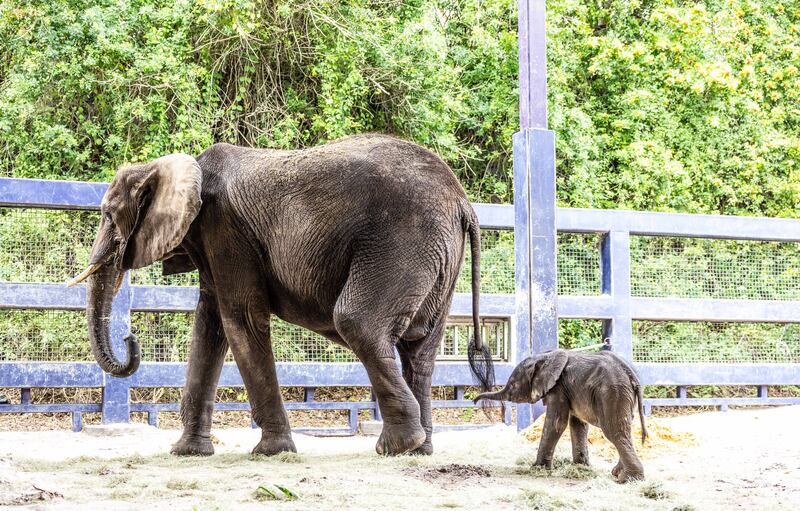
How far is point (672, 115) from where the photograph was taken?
15.0 metres

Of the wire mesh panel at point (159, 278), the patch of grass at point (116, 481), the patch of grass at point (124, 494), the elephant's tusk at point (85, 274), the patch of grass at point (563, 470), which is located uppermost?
the wire mesh panel at point (159, 278)

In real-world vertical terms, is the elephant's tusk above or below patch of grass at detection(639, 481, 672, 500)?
above

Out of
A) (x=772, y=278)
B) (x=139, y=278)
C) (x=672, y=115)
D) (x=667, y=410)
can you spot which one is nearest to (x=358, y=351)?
(x=139, y=278)

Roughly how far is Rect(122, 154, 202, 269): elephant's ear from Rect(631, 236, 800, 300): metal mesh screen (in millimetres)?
4945

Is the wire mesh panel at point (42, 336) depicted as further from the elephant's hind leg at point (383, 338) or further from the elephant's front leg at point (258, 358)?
the elephant's hind leg at point (383, 338)

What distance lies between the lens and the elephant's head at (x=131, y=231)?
5.64 meters

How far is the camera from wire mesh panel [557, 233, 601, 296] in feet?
29.7

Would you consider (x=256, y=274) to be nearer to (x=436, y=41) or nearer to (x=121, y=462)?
(x=121, y=462)

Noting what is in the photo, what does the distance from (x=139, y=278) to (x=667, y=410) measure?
21.2 feet

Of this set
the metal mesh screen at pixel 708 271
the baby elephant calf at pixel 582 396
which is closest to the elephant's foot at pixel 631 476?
the baby elephant calf at pixel 582 396

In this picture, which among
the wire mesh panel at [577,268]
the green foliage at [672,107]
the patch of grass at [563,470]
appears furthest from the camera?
the green foliage at [672,107]

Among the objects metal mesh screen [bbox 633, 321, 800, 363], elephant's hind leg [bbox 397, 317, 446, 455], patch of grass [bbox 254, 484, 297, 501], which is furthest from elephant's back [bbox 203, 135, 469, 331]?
metal mesh screen [bbox 633, 321, 800, 363]

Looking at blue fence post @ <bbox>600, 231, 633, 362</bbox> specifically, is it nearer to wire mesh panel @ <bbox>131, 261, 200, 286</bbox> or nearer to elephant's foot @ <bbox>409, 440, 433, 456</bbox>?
elephant's foot @ <bbox>409, 440, 433, 456</bbox>

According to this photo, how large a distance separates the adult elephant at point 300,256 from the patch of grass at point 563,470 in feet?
1.96
